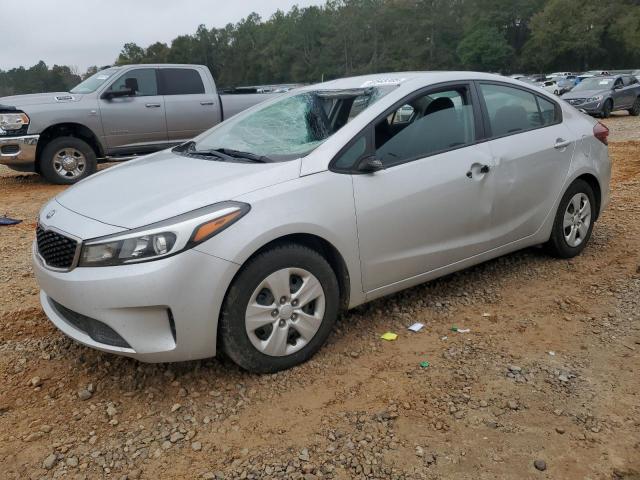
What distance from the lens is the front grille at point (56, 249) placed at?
285 centimetres

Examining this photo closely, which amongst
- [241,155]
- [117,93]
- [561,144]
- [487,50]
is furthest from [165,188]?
[487,50]

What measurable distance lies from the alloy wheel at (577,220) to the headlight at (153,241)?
10.0 ft

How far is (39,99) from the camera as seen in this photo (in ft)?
28.5

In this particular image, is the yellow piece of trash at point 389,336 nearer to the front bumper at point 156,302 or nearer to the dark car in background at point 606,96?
the front bumper at point 156,302

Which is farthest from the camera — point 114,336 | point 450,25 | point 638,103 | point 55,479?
point 450,25

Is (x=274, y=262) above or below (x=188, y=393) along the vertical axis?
above

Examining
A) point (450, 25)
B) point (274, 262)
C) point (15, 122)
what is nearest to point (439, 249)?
point (274, 262)

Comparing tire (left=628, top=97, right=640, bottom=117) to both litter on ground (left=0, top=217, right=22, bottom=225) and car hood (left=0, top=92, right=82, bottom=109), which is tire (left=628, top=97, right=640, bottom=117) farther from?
litter on ground (left=0, top=217, right=22, bottom=225)

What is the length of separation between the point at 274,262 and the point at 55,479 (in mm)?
1342

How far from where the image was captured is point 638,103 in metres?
19.7

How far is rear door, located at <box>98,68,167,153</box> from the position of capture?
912 cm

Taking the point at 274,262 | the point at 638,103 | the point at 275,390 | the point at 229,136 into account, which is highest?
the point at 229,136

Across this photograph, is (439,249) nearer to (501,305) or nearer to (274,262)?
(501,305)

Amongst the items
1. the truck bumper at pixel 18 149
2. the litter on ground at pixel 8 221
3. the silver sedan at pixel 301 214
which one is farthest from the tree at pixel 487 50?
the silver sedan at pixel 301 214
